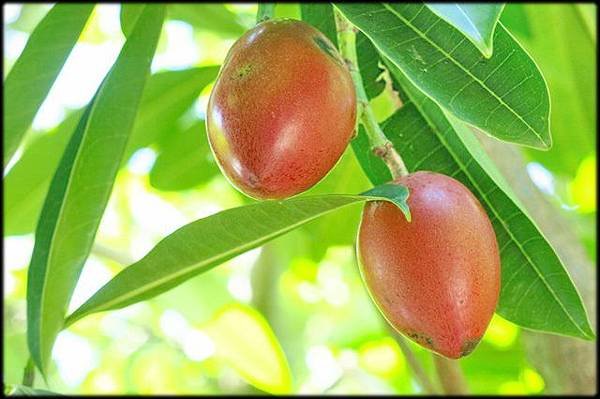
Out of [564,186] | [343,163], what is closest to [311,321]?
[564,186]

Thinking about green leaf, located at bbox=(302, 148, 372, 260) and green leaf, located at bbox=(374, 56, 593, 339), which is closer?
green leaf, located at bbox=(374, 56, 593, 339)

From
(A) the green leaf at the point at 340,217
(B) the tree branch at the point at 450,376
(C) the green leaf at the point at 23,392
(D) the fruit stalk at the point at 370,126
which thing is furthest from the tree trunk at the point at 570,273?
(C) the green leaf at the point at 23,392

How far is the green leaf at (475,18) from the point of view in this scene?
2.41 feet

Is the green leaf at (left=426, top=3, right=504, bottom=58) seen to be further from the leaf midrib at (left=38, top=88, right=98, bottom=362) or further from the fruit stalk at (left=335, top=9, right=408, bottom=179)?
the leaf midrib at (left=38, top=88, right=98, bottom=362)

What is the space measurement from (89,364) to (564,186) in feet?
5.71

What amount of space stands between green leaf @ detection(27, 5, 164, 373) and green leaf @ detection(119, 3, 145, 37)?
3 centimetres

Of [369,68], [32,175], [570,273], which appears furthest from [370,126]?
[32,175]

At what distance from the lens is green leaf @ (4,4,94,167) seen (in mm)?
1247

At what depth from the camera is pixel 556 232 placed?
68.7 inches

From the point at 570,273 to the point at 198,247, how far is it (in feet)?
2.89

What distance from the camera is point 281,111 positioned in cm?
91

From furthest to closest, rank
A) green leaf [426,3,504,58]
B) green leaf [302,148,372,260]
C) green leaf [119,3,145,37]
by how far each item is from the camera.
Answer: green leaf [302,148,372,260] < green leaf [119,3,145,37] < green leaf [426,3,504,58]

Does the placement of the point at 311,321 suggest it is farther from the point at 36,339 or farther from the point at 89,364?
the point at 36,339

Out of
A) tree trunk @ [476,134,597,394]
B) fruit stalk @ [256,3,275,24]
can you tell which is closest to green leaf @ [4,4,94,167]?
fruit stalk @ [256,3,275,24]
